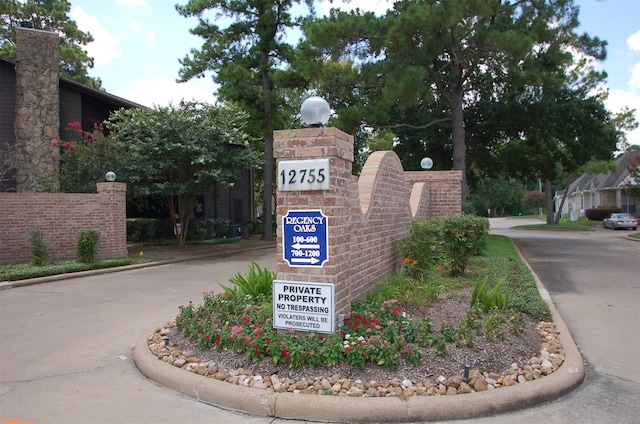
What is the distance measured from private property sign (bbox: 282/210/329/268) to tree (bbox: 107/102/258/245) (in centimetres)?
1155

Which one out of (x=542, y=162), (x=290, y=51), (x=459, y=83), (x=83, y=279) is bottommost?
(x=83, y=279)

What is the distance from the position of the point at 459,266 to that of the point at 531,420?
5.07 m

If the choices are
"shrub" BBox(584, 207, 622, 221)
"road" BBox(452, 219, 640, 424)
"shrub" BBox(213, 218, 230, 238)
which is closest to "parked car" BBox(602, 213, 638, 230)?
"shrub" BBox(584, 207, 622, 221)

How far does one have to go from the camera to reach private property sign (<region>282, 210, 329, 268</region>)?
4602 mm

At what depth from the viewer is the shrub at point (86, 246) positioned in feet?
41.7

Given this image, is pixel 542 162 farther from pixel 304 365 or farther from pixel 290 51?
pixel 304 365

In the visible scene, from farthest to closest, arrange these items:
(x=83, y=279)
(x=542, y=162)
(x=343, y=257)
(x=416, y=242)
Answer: (x=542, y=162) < (x=83, y=279) < (x=416, y=242) < (x=343, y=257)

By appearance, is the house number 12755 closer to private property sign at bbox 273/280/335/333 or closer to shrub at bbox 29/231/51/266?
private property sign at bbox 273/280/335/333

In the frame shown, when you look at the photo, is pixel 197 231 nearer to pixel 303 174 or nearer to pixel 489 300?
pixel 489 300

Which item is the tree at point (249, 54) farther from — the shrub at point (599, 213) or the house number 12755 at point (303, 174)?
the shrub at point (599, 213)

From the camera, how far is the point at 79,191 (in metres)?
15.3

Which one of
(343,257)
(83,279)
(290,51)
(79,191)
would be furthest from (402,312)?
(290,51)

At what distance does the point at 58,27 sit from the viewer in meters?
33.6

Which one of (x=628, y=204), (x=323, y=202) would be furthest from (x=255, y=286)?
(x=628, y=204)
